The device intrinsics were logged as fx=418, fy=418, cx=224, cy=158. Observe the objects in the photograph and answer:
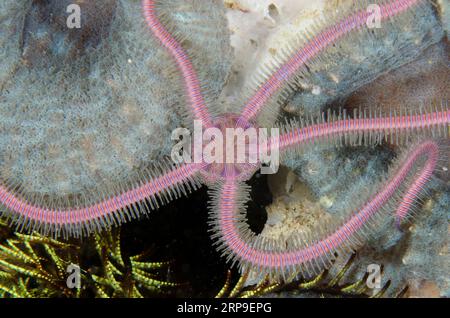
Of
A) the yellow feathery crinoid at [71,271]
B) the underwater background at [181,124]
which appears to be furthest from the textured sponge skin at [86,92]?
the yellow feathery crinoid at [71,271]

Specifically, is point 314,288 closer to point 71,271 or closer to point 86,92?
point 71,271

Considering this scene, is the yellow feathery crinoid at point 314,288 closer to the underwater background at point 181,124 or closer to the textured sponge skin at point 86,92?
the underwater background at point 181,124

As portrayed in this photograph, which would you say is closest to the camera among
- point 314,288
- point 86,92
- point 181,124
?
point 86,92

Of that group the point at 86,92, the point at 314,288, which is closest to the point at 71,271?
the point at 86,92

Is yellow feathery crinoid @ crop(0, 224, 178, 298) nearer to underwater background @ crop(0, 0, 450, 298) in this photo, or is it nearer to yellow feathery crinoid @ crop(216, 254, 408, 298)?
underwater background @ crop(0, 0, 450, 298)

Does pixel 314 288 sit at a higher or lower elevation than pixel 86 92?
lower

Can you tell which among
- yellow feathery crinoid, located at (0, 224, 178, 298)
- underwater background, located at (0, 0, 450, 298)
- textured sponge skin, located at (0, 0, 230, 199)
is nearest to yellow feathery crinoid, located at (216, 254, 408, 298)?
underwater background, located at (0, 0, 450, 298)
